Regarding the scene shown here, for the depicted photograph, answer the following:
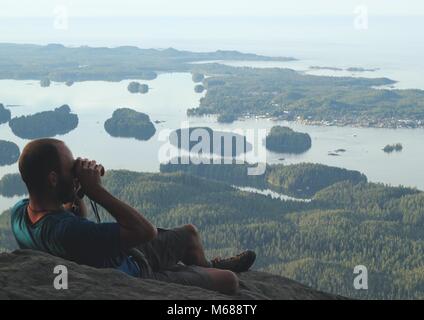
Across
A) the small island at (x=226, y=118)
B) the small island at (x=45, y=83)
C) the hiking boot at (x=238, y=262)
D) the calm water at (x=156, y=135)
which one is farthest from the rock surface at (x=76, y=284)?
the small island at (x=45, y=83)

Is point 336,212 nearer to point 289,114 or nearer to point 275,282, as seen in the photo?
point 289,114

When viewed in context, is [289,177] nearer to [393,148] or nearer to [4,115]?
[393,148]

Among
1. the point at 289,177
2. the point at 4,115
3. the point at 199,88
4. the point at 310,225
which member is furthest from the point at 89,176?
the point at 199,88

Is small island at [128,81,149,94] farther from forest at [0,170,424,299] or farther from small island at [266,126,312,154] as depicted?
forest at [0,170,424,299]

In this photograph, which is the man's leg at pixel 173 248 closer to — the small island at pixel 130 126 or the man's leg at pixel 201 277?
the man's leg at pixel 201 277

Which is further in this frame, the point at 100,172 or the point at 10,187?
the point at 10,187
